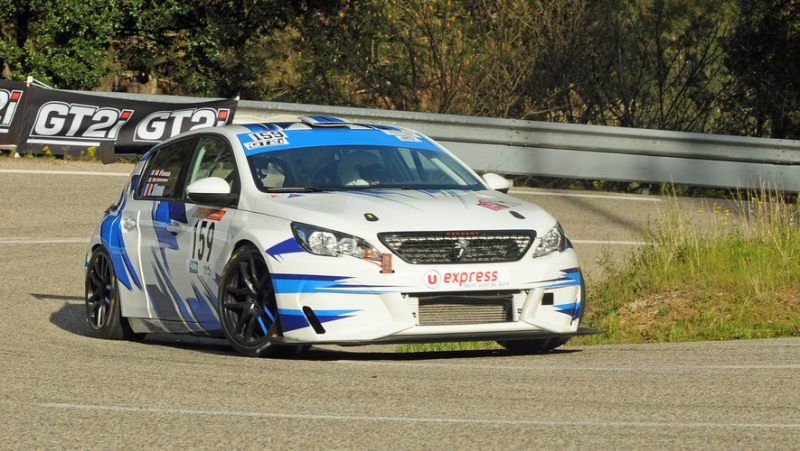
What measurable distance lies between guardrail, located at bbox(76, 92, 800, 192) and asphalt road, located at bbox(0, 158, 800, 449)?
10.2 m

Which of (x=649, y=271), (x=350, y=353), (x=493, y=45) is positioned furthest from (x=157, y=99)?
(x=350, y=353)

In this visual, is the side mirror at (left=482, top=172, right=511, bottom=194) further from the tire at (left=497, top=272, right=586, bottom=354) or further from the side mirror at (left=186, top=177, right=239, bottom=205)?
the side mirror at (left=186, top=177, right=239, bottom=205)

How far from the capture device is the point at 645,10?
2769cm

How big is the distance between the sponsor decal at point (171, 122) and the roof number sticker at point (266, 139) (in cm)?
1086

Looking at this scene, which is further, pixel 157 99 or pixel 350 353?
pixel 157 99

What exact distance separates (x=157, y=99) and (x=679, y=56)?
37.9ft

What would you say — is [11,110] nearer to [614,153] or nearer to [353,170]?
[614,153]

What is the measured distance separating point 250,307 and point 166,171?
2.18 metres

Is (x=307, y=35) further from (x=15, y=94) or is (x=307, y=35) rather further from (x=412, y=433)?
(x=412, y=433)

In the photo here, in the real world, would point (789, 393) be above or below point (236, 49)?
above

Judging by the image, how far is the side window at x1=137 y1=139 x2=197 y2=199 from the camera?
10125mm

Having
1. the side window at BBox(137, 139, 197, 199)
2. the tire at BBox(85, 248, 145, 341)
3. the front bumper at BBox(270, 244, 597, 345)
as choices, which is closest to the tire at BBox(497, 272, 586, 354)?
the front bumper at BBox(270, 244, 597, 345)

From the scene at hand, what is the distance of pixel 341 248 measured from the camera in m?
8.16

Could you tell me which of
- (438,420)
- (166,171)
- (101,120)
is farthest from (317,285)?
(101,120)
